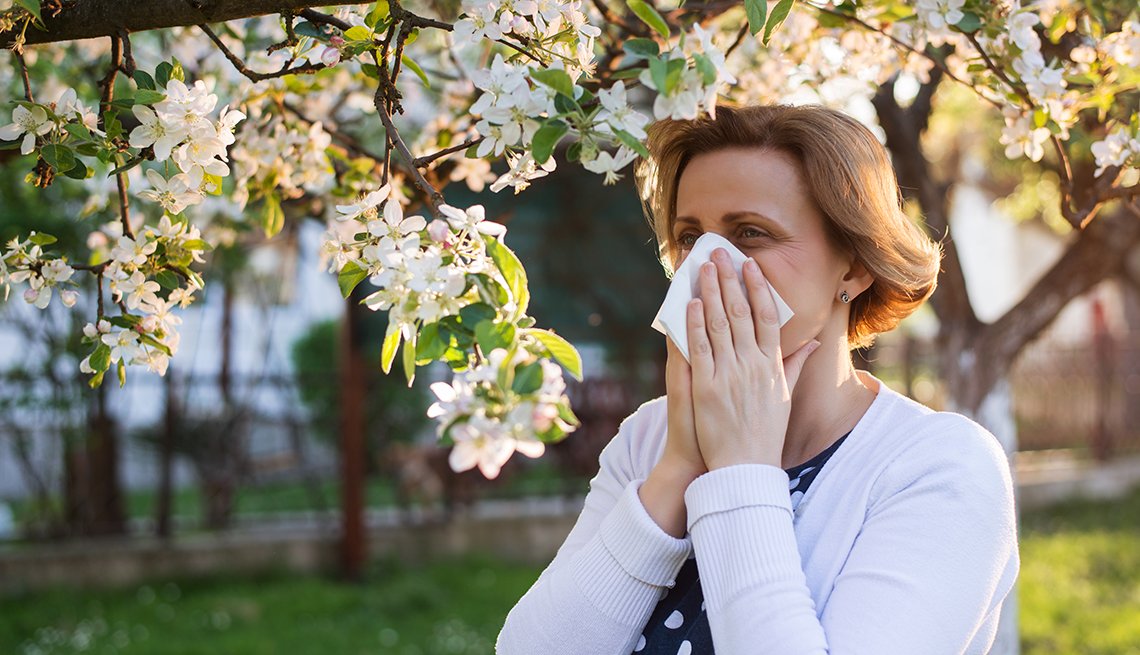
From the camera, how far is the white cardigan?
4.97 ft

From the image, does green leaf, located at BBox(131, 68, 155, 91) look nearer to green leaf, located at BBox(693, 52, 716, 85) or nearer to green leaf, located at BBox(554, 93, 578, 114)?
green leaf, located at BBox(554, 93, 578, 114)

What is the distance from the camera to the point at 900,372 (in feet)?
32.2

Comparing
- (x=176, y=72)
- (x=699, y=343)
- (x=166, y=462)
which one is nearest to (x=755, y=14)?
(x=699, y=343)

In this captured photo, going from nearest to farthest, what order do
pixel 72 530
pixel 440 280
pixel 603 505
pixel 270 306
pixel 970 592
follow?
pixel 440 280, pixel 970 592, pixel 603 505, pixel 72 530, pixel 270 306

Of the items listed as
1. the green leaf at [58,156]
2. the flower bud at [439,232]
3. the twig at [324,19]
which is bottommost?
the flower bud at [439,232]

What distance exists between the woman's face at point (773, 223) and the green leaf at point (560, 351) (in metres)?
0.50

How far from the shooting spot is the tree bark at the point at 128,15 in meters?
1.71

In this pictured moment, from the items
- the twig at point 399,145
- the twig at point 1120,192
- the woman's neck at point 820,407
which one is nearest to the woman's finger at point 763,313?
the woman's neck at point 820,407

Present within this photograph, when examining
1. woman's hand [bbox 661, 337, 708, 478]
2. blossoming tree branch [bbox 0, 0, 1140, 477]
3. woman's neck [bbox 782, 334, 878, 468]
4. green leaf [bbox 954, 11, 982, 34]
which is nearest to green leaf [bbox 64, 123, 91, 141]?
blossoming tree branch [bbox 0, 0, 1140, 477]

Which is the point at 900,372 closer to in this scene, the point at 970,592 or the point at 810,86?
the point at 810,86

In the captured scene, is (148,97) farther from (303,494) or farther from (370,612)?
(303,494)

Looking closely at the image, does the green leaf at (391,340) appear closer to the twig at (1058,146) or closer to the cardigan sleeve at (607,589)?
the cardigan sleeve at (607,589)

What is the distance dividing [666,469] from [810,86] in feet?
5.36

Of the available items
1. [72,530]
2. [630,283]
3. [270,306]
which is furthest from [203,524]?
[630,283]
